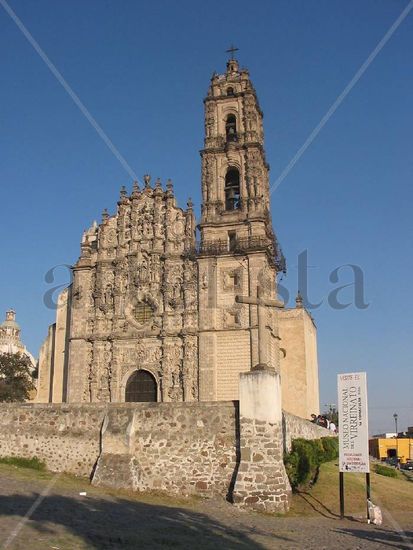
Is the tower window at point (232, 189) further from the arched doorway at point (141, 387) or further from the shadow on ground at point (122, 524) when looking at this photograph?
the shadow on ground at point (122, 524)

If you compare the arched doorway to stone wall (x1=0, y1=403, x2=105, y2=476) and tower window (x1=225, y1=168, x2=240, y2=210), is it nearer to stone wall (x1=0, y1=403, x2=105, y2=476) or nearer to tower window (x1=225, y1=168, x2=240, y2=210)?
tower window (x1=225, y1=168, x2=240, y2=210)

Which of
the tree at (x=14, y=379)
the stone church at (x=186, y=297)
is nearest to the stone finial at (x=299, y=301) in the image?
the stone church at (x=186, y=297)

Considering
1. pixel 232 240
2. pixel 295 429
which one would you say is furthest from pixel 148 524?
pixel 232 240

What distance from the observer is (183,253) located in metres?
30.0

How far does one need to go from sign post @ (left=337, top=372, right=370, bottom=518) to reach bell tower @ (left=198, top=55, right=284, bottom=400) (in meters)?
11.9

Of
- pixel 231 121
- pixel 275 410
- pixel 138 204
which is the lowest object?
pixel 275 410

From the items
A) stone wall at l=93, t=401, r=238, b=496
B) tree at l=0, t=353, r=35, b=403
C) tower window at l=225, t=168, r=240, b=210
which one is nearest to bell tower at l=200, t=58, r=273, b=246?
tower window at l=225, t=168, r=240, b=210

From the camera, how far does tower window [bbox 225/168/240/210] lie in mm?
32125

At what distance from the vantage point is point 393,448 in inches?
2019

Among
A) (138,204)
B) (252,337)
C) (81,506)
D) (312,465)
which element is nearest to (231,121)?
(138,204)

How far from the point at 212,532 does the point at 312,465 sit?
6199mm

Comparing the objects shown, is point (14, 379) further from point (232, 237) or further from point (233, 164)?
point (233, 164)

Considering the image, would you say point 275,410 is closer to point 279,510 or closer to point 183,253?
point 279,510

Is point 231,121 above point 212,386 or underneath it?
above
